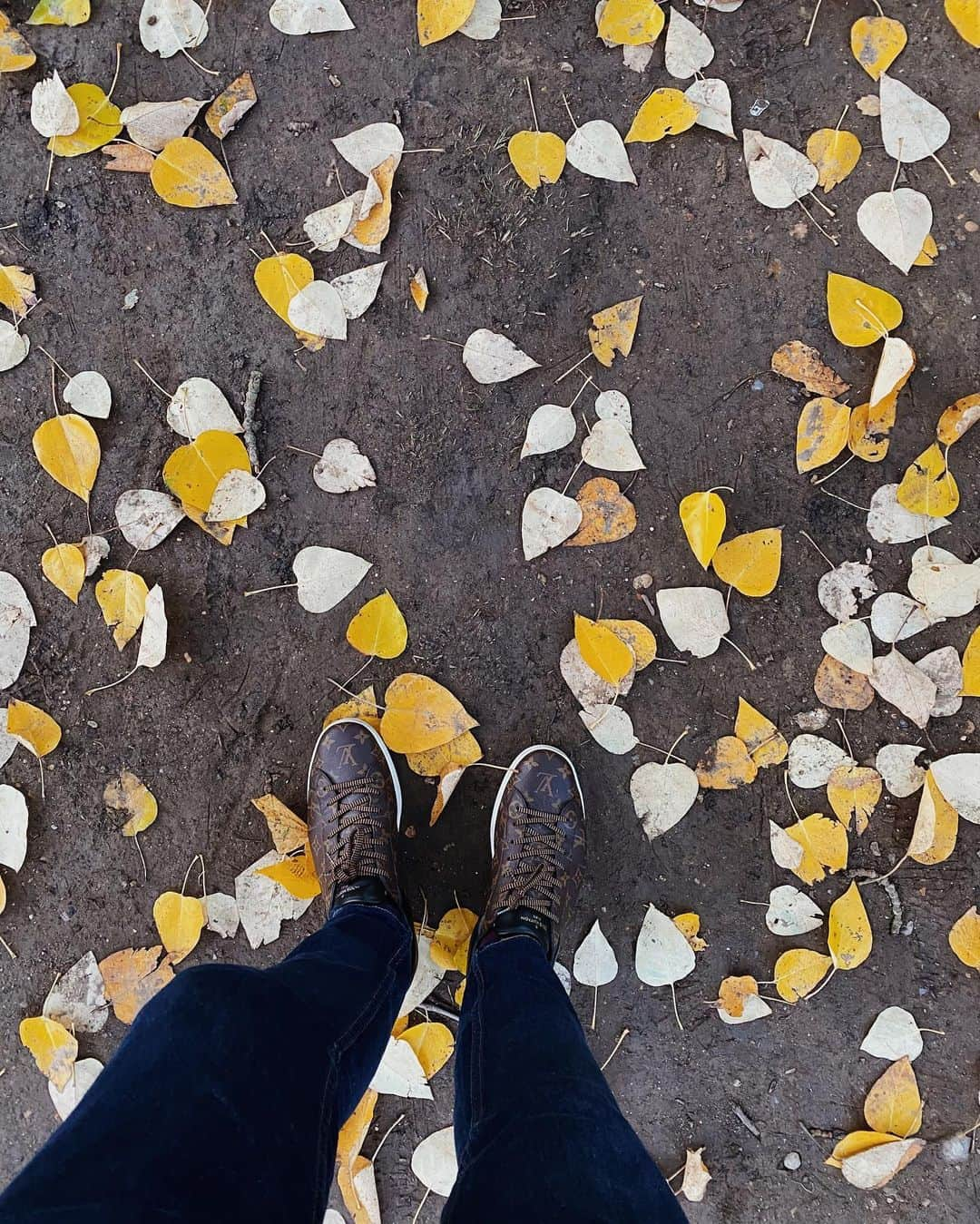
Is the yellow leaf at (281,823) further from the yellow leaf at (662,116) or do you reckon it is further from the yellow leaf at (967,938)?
the yellow leaf at (662,116)

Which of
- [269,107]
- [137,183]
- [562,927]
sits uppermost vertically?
[269,107]

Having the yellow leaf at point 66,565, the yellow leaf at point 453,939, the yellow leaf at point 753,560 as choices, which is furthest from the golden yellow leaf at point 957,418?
the yellow leaf at point 66,565

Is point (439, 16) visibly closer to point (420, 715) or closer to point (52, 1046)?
point (420, 715)

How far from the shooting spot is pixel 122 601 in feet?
4.76

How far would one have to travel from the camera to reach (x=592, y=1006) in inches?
57.1

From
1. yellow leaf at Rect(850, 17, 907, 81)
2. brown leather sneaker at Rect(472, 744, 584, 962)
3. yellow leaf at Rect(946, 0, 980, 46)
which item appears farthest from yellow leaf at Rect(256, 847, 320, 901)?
yellow leaf at Rect(946, 0, 980, 46)

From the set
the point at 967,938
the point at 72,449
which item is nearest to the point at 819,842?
the point at 967,938

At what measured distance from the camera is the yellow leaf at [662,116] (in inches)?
54.5

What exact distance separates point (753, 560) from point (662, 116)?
32.9 inches

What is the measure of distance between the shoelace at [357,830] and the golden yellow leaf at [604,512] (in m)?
0.62

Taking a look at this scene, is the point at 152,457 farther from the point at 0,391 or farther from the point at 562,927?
the point at 562,927

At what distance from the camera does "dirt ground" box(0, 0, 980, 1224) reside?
4.59 feet

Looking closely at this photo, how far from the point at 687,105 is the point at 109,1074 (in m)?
1.76

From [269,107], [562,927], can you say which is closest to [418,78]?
[269,107]
